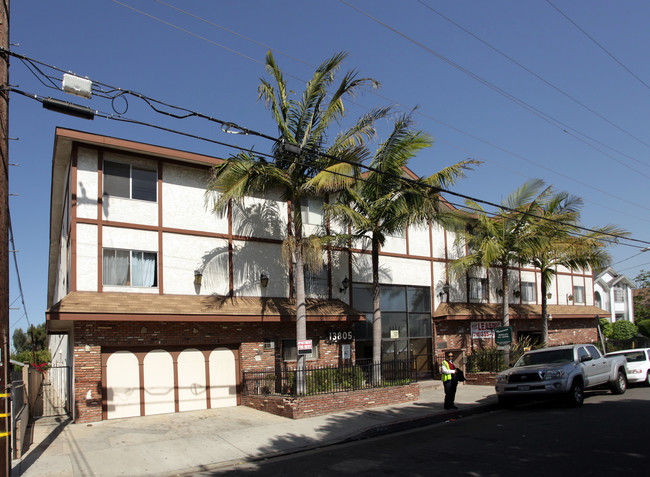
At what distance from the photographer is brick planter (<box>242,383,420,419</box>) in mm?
14086

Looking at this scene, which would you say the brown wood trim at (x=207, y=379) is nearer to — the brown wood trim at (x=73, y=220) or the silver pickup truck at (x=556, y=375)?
the brown wood trim at (x=73, y=220)

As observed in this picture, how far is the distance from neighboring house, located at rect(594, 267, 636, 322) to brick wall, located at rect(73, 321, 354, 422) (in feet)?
105

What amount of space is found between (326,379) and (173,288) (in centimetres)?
530

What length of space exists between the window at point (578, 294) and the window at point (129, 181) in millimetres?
26515

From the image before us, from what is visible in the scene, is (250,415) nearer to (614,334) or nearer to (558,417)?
(558,417)

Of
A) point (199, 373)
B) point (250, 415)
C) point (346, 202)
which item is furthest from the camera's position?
point (346, 202)

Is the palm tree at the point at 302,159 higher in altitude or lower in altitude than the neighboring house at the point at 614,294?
higher

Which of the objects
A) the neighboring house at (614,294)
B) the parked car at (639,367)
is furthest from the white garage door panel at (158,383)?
the neighboring house at (614,294)

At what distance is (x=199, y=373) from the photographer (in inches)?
643

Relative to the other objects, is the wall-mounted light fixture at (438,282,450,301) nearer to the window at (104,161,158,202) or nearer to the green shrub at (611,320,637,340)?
the window at (104,161,158,202)

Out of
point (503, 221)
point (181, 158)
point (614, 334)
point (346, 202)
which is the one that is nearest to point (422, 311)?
point (503, 221)

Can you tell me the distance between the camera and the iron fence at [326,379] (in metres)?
15.3

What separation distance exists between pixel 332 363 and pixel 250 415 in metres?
4.77

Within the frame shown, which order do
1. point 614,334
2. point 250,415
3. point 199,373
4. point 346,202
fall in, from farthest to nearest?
point 614,334 → point 346,202 → point 199,373 → point 250,415
